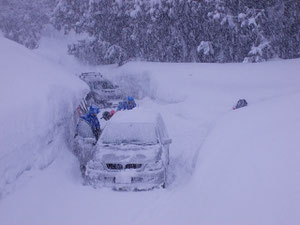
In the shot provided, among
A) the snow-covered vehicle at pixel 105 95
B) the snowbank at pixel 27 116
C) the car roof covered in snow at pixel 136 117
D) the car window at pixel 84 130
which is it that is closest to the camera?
the snowbank at pixel 27 116

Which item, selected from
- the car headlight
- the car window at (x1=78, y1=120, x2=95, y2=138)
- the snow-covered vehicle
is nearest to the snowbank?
the car window at (x1=78, y1=120, x2=95, y2=138)

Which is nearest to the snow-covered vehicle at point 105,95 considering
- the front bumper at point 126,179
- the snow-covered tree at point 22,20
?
the front bumper at point 126,179

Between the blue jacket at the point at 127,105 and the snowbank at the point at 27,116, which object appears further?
the blue jacket at the point at 127,105

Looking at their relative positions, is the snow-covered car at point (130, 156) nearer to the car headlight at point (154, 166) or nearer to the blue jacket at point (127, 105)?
the car headlight at point (154, 166)

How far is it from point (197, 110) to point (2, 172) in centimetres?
1117

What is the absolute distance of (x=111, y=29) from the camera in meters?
27.3

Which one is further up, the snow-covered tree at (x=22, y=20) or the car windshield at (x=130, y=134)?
the car windshield at (x=130, y=134)

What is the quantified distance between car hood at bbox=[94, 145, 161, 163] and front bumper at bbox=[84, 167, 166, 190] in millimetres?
276

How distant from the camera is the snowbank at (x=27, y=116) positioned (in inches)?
235

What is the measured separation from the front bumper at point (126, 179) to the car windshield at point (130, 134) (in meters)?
0.96

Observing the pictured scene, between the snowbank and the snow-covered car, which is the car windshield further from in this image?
the snowbank

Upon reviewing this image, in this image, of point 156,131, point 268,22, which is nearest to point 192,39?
point 268,22

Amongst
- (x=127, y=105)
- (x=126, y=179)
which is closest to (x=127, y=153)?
(x=126, y=179)

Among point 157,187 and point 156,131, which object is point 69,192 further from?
point 156,131
